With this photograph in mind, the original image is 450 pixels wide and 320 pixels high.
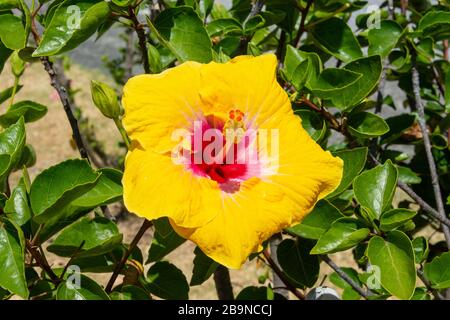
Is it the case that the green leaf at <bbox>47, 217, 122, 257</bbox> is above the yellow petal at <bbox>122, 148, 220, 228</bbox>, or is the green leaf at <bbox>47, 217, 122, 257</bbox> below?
below

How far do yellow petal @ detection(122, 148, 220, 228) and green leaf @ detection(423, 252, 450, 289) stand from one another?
1.83 ft

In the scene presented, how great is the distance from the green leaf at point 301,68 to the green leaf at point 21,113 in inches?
23.3

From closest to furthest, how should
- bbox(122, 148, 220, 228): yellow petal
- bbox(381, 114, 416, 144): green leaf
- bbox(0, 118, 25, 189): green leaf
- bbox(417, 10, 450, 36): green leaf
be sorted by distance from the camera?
bbox(122, 148, 220, 228): yellow petal, bbox(0, 118, 25, 189): green leaf, bbox(417, 10, 450, 36): green leaf, bbox(381, 114, 416, 144): green leaf

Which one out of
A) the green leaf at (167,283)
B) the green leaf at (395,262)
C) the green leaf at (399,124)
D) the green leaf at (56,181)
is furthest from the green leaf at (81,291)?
the green leaf at (399,124)

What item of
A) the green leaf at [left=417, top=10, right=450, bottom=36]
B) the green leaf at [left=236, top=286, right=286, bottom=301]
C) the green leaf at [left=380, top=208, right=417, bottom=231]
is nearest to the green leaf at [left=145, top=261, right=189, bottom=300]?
the green leaf at [left=236, top=286, right=286, bottom=301]

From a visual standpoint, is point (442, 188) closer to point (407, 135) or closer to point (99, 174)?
point (407, 135)

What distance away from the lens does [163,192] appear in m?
1.03

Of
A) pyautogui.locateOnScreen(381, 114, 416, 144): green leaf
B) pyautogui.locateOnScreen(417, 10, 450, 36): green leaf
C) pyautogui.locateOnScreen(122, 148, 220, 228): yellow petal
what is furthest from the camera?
→ pyautogui.locateOnScreen(381, 114, 416, 144): green leaf

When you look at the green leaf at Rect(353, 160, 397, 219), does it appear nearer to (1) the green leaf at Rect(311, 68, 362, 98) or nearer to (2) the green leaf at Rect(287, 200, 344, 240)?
→ (2) the green leaf at Rect(287, 200, 344, 240)

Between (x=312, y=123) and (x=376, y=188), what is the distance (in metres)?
0.19

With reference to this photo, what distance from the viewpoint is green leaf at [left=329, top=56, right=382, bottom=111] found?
50.3 inches

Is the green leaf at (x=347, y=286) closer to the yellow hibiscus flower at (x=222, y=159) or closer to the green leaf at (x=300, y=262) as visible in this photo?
the green leaf at (x=300, y=262)

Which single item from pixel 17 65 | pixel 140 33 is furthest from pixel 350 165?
pixel 17 65
